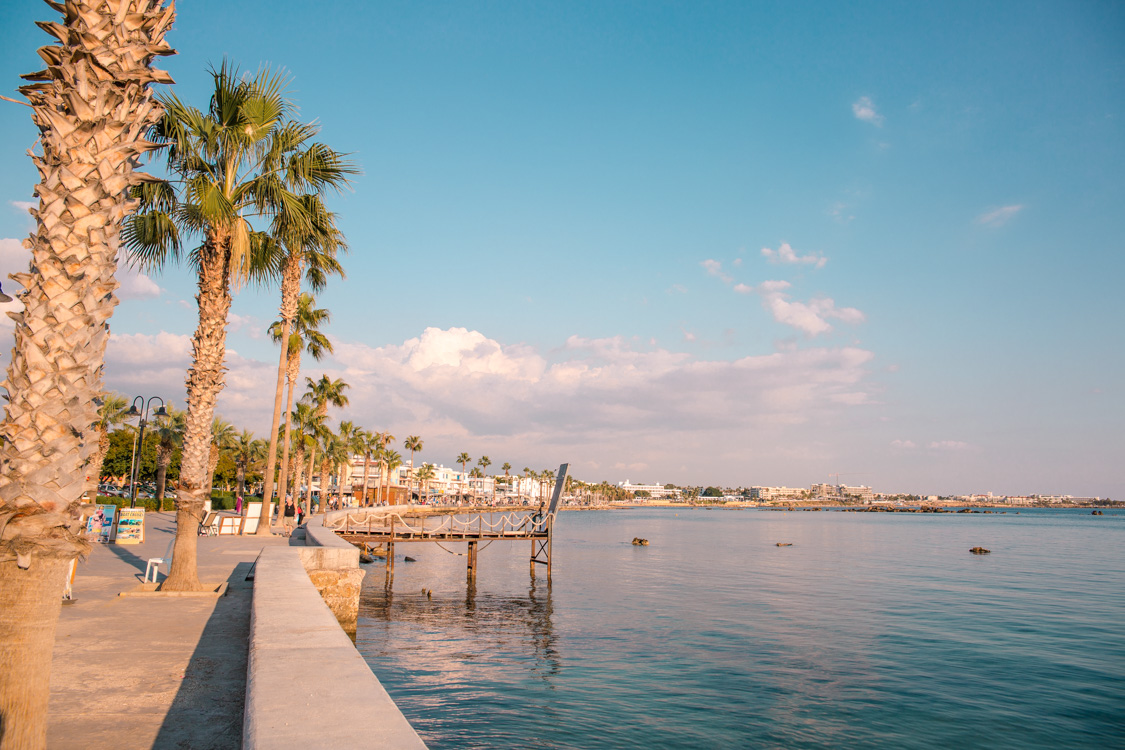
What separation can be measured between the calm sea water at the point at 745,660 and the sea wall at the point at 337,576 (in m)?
2.30

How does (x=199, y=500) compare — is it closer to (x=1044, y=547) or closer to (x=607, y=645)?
(x=607, y=645)

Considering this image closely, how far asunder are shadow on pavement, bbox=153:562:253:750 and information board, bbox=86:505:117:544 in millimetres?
15478

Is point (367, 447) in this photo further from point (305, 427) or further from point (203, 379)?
point (203, 379)

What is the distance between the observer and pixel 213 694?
6176mm

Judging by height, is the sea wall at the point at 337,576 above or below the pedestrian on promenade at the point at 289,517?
above

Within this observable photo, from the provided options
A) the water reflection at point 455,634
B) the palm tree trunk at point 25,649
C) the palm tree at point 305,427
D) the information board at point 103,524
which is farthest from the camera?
the palm tree at point 305,427

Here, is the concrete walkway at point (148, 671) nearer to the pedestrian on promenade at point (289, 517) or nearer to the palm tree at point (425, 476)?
the pedestrian on promenade at point (289, 517)

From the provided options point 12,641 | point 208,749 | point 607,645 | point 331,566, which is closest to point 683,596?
point 607,645

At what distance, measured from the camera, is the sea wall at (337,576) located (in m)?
11.3

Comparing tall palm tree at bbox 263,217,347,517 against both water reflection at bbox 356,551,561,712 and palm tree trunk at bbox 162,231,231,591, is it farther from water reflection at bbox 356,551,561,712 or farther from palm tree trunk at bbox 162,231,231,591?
water reflection at bbox 356,551,561,712

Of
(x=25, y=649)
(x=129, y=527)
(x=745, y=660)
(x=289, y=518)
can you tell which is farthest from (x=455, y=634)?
(x=289, y=518)

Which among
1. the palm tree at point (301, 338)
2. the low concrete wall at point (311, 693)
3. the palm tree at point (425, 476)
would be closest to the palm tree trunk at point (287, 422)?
the palm tree at point (301, 338)

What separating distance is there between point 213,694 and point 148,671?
1.16 metres

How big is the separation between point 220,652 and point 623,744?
700 cm
